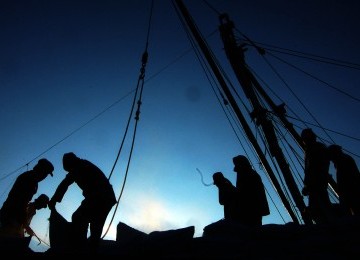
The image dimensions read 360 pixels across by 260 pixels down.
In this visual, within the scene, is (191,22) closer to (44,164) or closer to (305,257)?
(44,164)

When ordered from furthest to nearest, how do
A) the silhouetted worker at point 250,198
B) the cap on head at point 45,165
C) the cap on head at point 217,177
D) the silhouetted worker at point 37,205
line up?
1. the cap on head at point 217,177
2. the silhouetted worker at point 37,205
3. the cap on head at point 45,165
4. the silhouetted worker at point 250,198

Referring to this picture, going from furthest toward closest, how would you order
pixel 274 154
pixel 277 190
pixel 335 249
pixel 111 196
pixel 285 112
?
pixel 285 112 → pixel 274 154 → pixel 277 190 → pixel 111 196 → pixel 335 249

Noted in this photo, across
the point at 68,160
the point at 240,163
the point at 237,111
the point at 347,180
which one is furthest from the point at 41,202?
the point at 237,111

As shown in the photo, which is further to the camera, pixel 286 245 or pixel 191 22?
pixel 191 22

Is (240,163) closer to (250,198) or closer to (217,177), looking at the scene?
(250,198)

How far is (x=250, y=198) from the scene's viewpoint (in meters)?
5.50

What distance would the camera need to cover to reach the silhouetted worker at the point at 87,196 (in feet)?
14.2

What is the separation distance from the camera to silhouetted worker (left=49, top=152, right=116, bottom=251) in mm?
4328

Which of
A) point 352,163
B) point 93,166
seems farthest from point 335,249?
Result: point 93,166

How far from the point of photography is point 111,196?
467 cm

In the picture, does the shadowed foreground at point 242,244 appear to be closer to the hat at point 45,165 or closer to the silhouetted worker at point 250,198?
the silhouetted worker at point 250,198

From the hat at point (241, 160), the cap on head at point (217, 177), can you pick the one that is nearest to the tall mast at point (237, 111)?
the cap on head at point (217, 177)

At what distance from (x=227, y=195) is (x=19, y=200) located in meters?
3.82

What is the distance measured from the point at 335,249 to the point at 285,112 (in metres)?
9.29
